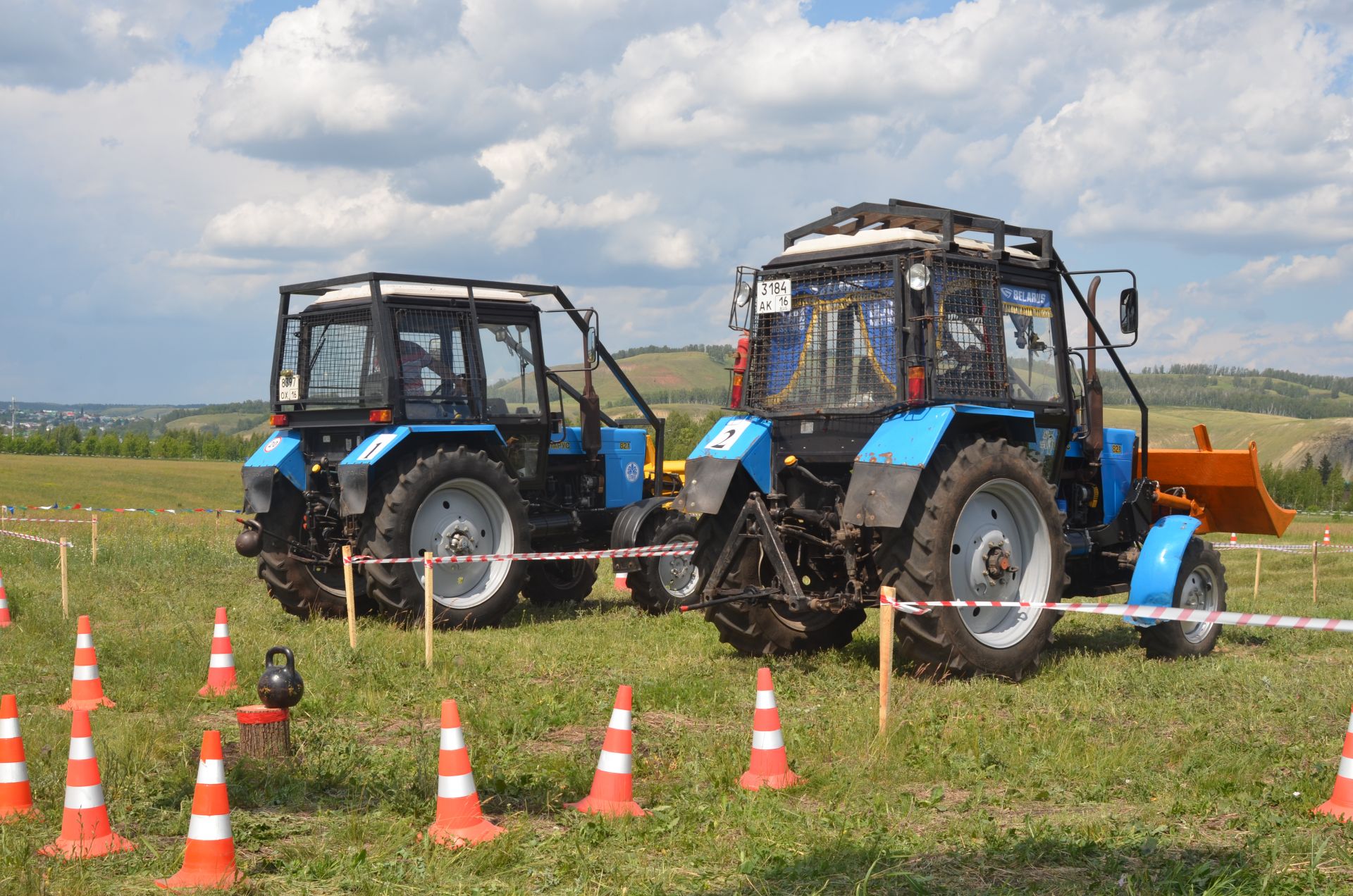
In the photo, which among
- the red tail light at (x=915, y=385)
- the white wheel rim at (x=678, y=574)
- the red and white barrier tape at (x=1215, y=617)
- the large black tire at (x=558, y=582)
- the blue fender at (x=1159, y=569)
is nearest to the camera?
the red and white barrier tape at (x=1215, y=617)

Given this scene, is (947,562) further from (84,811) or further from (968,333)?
(84,811)

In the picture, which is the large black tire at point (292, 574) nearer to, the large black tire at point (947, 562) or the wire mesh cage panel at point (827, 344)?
the wire mesh cage panel at point (827, 344)

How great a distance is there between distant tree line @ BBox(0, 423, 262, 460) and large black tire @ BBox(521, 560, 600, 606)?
335ft

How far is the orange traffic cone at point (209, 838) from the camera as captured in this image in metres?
4.25

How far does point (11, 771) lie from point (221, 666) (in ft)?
8.49

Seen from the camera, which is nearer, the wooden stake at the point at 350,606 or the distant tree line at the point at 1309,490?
the wooden stake at the point at 350,606

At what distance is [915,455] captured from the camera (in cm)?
732

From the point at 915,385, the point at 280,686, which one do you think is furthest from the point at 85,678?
the point at 915,385

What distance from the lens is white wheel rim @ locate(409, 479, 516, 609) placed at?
34.6 ft

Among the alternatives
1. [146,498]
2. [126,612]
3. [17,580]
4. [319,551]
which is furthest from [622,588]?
[146,498]

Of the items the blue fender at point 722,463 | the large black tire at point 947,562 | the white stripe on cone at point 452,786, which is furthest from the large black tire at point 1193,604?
the white stripe on cone at point 452,786

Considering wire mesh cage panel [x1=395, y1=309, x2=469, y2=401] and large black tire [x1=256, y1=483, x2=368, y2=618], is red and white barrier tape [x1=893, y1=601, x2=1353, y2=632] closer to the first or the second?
wire mesh cage panel [x1=395, y1=309, x2=469, y2=401]

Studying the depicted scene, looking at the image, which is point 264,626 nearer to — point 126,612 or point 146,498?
point 126,612

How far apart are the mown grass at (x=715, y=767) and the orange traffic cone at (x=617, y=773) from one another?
0.34 feet
